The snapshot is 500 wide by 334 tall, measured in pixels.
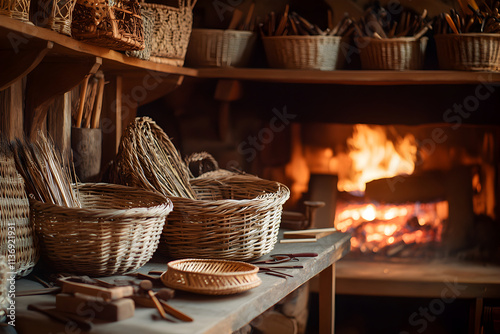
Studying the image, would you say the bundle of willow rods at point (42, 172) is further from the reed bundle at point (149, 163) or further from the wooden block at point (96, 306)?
the wooden block at point (96, 306)

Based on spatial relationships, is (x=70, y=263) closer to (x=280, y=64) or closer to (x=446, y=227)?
(x=280, y=64)

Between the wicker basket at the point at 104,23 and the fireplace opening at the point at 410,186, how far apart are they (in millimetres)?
1361

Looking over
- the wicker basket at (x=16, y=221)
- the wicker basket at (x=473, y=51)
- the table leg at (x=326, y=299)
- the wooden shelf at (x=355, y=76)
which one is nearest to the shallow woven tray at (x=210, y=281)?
the wicker basket at (x=16, y=221)

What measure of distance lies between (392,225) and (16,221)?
76.1 inches

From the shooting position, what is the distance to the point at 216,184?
1999mm

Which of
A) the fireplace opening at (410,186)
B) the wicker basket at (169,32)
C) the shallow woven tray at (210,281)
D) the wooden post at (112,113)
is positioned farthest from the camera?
the fireplace opening at (410,186)

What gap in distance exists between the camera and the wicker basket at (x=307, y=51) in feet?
7.86

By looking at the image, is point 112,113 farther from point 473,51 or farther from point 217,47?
point 473,51

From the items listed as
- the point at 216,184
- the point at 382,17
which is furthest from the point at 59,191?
the point at 382,17

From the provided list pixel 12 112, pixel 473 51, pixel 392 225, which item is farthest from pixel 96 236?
pixel 392 225

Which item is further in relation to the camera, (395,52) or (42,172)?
(395,52)

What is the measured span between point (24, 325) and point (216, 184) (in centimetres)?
95

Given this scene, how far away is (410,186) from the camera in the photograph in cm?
279

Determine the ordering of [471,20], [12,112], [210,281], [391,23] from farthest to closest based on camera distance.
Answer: [391,23], [471,20], [12,112], [210,281]
